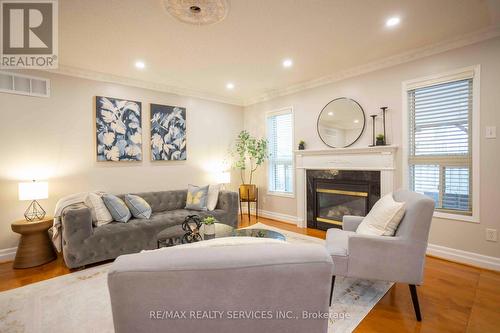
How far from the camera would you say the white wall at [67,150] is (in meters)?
3.02

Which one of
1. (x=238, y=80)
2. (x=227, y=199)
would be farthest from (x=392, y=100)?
(x=227, y=199)

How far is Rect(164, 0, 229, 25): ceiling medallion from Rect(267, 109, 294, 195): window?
2.63 m

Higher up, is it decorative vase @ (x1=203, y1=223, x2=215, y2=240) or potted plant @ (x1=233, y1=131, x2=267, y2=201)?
potted plant @ (x1=233, y1=131, x2=267, y2=201)

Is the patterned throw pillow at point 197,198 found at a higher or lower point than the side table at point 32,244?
higher

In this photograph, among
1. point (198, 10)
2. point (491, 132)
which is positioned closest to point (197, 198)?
point (198, 10)

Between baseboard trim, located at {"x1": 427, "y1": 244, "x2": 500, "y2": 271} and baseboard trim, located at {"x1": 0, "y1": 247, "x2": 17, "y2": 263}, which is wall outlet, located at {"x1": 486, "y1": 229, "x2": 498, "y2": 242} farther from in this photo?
baseboard trim, located at {"x1": 0, "y1": 247, "x2": 17, "y2": 263}

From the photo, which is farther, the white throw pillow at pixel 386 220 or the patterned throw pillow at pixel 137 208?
the patterned throw pillow at pixel 137 208

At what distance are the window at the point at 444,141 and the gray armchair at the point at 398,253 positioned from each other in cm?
141

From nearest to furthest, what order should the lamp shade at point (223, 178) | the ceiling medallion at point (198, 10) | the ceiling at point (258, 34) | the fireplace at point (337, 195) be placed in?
the ceiling medallion at point (198, 10) → the ceiling at point (258, 34) → the fireplace at point (337, 195) → the lamp shade at point (223, 178)

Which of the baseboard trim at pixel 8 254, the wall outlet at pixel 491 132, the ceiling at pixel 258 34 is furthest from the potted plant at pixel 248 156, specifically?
the baseboard trim at pixel 8 254

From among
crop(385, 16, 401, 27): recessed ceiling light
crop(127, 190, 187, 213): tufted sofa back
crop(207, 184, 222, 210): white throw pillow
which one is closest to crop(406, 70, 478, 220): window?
crop(385, 16, 401, 27): recessed ceiling light

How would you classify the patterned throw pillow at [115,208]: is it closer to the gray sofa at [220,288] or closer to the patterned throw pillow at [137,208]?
the patterned throw pillow at [137,208]

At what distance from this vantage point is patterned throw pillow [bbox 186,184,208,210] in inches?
152

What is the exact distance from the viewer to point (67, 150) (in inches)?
134
